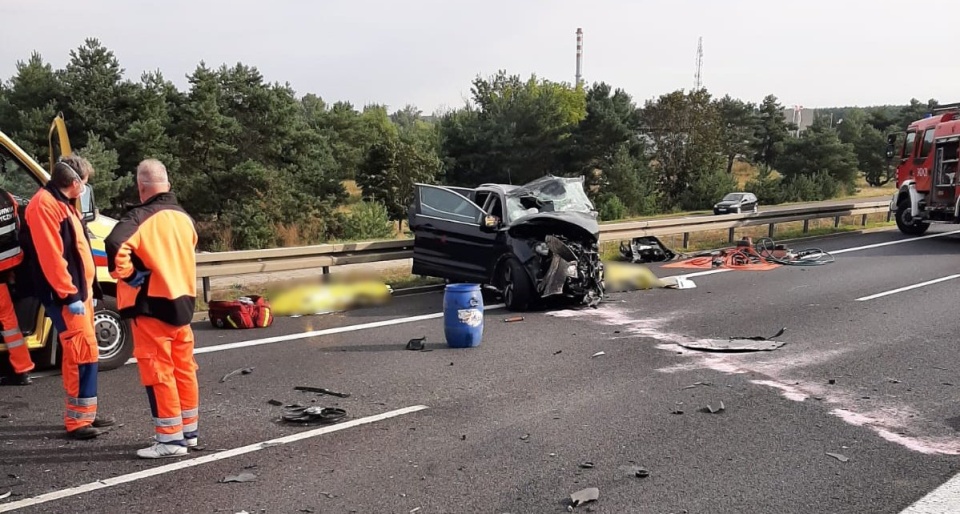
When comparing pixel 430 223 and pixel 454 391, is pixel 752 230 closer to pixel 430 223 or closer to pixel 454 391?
pixel 430 223

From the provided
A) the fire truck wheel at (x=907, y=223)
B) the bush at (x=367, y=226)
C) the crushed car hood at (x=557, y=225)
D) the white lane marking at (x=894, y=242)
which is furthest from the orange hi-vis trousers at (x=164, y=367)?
the bush at (x=367, y=226)

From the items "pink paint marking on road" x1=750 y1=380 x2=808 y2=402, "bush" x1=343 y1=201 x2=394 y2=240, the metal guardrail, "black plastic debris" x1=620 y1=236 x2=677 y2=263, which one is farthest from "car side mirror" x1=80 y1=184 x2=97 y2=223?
"bush" x1=343 y1=201 x2=394 y2=240

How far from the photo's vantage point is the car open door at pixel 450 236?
35.4 ft

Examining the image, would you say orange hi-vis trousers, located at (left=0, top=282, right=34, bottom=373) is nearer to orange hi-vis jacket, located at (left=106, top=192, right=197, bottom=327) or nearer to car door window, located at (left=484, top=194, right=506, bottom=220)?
orange hi-vis jacket, located at (left=106, top=192, right=197, bottom=327)

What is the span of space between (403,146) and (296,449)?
153ft

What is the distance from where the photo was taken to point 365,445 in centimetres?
496

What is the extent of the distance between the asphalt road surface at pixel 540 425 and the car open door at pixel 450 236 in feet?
5.87

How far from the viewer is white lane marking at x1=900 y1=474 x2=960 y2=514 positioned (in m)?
3.91

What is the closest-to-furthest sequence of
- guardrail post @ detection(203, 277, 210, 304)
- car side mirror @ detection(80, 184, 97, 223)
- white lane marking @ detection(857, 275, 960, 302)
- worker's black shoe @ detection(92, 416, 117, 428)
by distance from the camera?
worker's black shoe @ detection(92, 416, 117, 428) → car side mirror @ detection(80, 184, 97, 223) → guardrail post @ detection(203, 277, 210, 304) → white lane marking @ detection(857, 275, 960, 302)

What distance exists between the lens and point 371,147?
51562mm

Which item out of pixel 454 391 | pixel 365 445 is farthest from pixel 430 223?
pixel 365 445

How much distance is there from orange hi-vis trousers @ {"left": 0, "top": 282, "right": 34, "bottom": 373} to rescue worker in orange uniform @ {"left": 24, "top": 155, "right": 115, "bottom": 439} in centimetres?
98

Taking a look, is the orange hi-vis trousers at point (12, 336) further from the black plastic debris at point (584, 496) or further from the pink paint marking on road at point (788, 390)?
the pink paint marking on road at point (788, 390)

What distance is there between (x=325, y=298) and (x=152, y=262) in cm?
580
